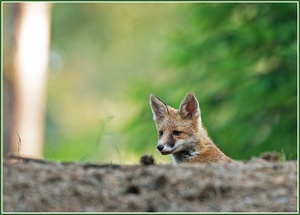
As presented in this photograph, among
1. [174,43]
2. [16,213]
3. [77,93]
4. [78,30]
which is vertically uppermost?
[78,30]

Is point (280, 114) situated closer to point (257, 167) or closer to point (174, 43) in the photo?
point (174, 43)

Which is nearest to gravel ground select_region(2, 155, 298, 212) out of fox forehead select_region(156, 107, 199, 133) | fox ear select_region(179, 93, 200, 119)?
fox forehead select_region(156, 107, 199, 133)

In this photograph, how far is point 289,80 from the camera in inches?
663

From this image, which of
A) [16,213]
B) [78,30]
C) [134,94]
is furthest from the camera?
[78,30]

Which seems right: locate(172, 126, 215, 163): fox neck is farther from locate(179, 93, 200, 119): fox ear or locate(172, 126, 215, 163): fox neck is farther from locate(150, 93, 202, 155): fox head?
locate(179, 93, 200, 119): fox ear

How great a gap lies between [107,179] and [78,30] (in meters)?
31.9

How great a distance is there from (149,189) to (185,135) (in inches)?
142

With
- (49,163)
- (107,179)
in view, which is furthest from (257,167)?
(49,163)

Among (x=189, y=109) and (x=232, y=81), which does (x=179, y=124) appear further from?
(x=232, y=81)

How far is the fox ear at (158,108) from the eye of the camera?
960cm

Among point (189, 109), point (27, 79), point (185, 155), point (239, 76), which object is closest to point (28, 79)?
point (27, 79)

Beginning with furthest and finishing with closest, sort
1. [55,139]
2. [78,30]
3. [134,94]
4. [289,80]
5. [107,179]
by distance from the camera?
[78,30], [55,139], [134,94], [289,80], [107,179]

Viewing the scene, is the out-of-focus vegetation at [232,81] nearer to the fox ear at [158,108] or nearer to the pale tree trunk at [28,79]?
the pale tree trunk at [28,79]

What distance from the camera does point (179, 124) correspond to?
31.1 feet
